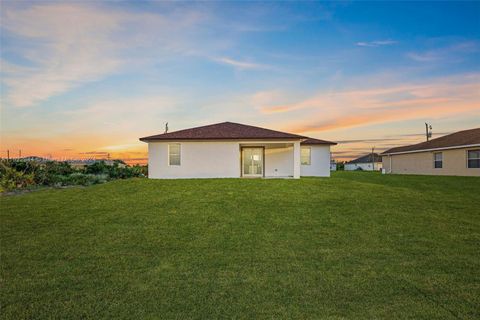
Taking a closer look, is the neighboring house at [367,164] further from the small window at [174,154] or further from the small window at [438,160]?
the small window at [174,154]

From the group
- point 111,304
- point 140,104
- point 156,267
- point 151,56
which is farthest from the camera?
point 140,104

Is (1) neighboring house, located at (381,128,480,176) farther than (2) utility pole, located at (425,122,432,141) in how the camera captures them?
No

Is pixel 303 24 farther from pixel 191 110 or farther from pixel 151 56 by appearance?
pixel 191 110

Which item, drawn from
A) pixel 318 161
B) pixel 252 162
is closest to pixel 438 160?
pixel 318 161

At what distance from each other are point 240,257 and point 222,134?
13531 mm

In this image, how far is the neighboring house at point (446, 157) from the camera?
23777 millimetres

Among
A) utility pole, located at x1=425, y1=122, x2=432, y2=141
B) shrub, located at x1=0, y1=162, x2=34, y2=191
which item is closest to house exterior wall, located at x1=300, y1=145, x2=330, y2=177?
shrub, located at x1=0, y1=162, x2=34, y2=191

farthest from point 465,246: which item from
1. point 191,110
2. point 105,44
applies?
point 191,110

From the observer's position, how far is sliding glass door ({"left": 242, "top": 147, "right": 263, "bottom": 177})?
72.6ft

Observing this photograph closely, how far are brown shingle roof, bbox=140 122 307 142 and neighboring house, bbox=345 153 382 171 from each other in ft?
143

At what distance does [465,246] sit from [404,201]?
488cm

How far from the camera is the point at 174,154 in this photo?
63.9 ft

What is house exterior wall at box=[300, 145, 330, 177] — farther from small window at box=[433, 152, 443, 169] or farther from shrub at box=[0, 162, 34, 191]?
shrub at box=[0, 162, 34, 191]

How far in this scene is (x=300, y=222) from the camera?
9.20 m
